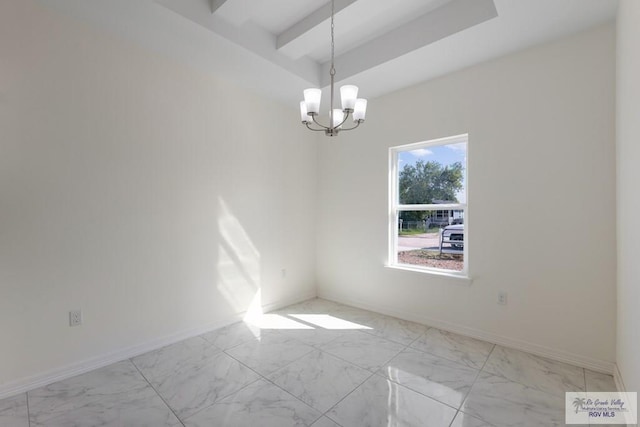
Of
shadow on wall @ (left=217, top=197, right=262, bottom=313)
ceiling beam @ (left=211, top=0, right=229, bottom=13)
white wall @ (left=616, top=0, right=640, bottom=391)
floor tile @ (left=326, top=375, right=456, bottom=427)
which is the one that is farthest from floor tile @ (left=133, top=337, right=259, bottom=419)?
ceiling beam @ (left=211, top=0, right=229, bottom=13)

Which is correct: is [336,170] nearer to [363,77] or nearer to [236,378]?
[363,77]

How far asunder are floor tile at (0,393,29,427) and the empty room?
13mm

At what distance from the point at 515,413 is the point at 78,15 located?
4.11m

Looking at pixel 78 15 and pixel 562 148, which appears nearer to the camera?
pixel 78 15

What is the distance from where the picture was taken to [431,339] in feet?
9.34

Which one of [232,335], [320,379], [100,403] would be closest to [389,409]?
[320,379]

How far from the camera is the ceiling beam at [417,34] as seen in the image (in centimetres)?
229

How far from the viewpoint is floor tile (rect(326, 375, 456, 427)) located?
5.69 feet

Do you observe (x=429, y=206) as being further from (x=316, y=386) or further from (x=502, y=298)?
(x=316, y=386)

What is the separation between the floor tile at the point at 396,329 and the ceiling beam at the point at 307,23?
3.00m

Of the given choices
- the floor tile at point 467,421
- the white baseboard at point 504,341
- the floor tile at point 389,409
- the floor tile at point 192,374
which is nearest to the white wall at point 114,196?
the floor tile at point 192,374

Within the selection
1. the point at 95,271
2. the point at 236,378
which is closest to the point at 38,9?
the point at 95,271

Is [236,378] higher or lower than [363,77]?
lower

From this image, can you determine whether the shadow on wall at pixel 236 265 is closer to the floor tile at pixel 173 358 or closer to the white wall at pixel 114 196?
the white wall at pixel 114 196
